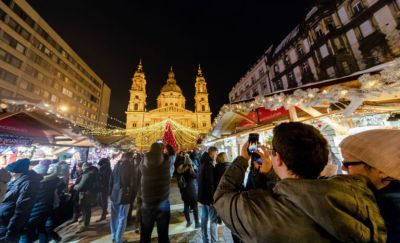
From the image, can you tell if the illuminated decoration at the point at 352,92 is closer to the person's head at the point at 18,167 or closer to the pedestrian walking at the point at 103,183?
the person's head at the point at 18,167

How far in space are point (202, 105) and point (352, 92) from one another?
5251cm

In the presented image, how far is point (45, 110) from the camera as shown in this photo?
591cm

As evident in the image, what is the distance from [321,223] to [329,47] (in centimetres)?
2516

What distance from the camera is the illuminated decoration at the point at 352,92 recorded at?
2.35 metres

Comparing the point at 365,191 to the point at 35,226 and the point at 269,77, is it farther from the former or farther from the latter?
the point at 269,77

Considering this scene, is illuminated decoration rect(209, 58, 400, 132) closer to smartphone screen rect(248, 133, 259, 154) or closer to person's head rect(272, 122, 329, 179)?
smartphone screen rect(248, 133, 259, 154)

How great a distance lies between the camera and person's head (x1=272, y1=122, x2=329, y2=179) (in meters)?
1.04

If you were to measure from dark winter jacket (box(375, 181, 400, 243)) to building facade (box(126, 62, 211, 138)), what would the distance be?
48.1 meters

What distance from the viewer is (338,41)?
724 inches

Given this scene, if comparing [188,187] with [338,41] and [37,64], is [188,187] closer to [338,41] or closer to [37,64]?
[338,41]

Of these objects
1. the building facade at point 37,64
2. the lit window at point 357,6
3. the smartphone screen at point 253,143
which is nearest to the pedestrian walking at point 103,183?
the smartphone screen at point 253,143

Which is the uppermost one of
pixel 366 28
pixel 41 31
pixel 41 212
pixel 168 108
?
pixel 41 31

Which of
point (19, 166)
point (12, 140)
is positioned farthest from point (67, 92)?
point (19, 166)

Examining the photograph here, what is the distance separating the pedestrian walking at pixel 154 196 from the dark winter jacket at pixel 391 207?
3.13 meters
